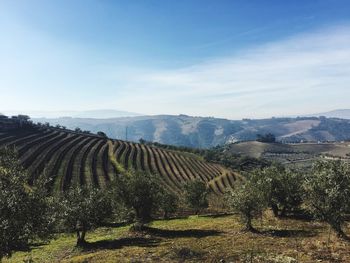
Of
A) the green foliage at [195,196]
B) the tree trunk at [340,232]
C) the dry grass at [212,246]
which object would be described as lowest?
the green foliage at [195,196]

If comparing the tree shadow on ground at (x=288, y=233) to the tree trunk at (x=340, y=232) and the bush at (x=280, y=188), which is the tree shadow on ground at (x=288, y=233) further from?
the bush at (x=280, y=188)

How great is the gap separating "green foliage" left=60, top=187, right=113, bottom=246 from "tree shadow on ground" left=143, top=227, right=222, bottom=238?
9.51 metres

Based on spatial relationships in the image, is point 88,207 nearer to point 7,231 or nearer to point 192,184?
point 7,231

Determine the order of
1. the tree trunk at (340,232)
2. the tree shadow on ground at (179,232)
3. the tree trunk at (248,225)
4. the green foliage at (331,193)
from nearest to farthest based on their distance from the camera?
the green foliage at (331,193), the tree trunk at (340,232), the tree trunk at (248,225), the tree shadow on ground at (179,232)

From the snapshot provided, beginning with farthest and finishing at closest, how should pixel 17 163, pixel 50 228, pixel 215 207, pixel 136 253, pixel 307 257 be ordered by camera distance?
pixel 215 207 → pixel 136 253 → pixel 307 257 → pixel 50 228 → pixel 17 163

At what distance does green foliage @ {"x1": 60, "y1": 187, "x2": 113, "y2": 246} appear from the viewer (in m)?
59.4

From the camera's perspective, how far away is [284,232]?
198 feet

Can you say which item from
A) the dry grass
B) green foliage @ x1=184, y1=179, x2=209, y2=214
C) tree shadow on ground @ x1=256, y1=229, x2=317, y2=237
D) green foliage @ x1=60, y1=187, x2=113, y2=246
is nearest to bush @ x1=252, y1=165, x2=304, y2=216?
the dry grass

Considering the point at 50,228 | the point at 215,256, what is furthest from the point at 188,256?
the point at 50,228

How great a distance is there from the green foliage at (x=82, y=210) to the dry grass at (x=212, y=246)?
325 centimetres

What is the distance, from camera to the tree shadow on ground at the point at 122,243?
189 ft

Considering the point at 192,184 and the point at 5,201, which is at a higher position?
the point at 5,201

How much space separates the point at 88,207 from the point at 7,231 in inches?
1139

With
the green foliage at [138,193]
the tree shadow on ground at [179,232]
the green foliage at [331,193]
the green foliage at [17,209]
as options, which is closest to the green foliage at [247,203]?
the tree shadow on ground at [179,232]
